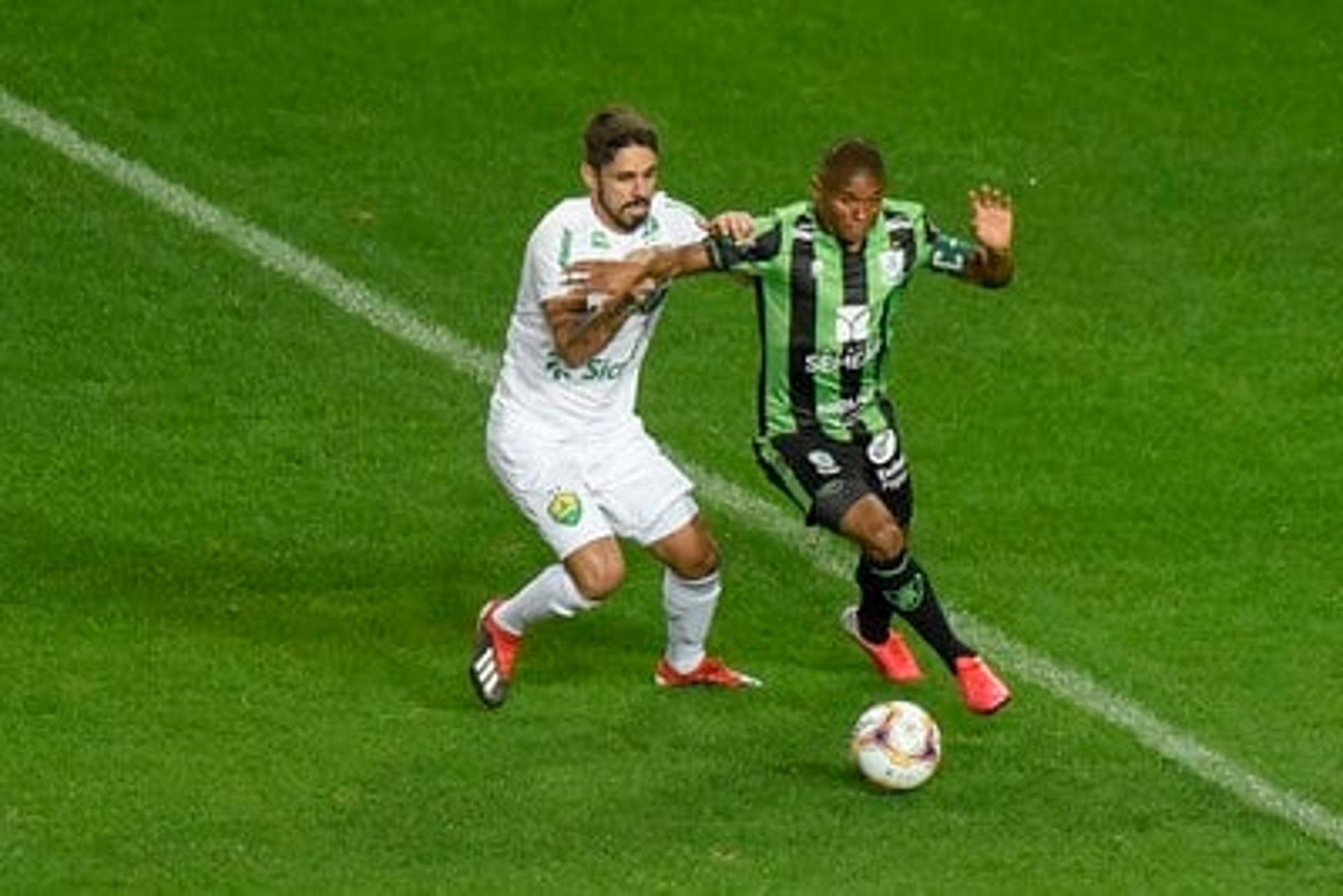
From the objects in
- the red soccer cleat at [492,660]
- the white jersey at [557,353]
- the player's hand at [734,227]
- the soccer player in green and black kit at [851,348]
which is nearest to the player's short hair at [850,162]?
the soccer player in green and black kit at [851,348]

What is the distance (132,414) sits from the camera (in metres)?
18.5

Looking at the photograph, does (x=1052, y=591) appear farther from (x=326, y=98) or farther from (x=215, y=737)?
(x=326, y=98)

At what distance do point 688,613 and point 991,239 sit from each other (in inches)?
69.5

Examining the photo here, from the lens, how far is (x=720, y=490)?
Answer: 1814cm

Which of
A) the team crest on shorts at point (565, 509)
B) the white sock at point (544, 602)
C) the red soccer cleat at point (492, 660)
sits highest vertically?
the team crest on shorts at point (565, 509)

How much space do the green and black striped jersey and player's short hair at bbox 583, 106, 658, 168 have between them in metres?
0.61

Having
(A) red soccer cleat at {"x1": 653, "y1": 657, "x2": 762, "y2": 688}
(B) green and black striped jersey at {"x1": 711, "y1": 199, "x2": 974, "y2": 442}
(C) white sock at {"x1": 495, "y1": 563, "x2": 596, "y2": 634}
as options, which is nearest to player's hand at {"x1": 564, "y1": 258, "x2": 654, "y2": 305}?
(B) green and black striped jersey at {"x1": 711, "y1": 199, "x2": 974, "y2": 442}

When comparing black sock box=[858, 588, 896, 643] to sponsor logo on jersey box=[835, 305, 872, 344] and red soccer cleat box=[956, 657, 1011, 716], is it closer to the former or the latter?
red soccer cleat box=[956, 657, 1011, 716]

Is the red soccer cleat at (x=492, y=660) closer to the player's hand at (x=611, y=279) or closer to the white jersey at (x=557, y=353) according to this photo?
the white jersey at (x=557, y=353)

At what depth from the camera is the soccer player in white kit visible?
1562 cm

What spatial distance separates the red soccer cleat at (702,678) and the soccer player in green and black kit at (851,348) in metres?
0.62

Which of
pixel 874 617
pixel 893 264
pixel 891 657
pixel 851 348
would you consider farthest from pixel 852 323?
pixel 891 657

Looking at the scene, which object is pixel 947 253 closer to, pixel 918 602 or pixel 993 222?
pixel 993 222

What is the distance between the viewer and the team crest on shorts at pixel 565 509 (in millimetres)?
15859
